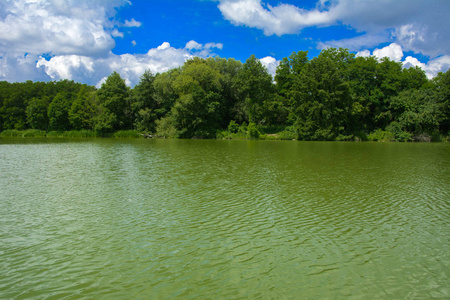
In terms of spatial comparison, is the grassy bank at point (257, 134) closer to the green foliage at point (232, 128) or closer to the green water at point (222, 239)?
the green foliage at point (232, 128)

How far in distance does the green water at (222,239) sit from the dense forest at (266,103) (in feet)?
149

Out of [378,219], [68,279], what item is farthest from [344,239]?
[68,279]

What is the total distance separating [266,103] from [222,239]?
190 feet

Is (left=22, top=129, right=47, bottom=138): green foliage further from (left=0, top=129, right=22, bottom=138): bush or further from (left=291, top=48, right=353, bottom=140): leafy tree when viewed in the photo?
(left=291, top=48, right=353, bottom=140): leafy tree

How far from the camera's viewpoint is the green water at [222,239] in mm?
5363

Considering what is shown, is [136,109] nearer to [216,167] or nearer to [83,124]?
[83,124]

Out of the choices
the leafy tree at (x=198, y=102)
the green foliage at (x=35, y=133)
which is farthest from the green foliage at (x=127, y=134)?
the green foliage at (x=35, y=133)

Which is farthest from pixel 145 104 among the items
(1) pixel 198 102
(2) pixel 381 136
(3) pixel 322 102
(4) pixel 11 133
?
(2) pixel 381 136

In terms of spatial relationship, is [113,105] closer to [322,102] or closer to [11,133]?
[11,133]

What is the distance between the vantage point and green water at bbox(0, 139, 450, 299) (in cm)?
536

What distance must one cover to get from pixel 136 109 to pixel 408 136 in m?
60.6

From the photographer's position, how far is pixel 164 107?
70500 mm

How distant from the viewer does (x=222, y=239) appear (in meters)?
7.51

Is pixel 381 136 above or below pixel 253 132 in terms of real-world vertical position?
below
